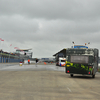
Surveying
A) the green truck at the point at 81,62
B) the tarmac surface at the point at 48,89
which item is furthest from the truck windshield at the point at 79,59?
the tarmac surface at the point at 48,89

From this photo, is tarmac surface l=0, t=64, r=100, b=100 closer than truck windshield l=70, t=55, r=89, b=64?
Yes

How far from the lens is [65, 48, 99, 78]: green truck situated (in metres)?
18.6

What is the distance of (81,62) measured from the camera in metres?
19.1

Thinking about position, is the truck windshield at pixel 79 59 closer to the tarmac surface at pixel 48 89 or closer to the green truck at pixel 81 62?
the green truck at pixel 81 62

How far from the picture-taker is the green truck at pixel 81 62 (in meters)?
18.6

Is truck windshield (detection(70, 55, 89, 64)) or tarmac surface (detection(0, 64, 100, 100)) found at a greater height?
truck windshield (detection(70, 55, 89, 64))

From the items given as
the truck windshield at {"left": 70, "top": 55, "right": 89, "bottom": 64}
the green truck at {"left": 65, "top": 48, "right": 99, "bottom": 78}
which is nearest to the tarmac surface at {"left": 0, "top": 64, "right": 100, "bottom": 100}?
the green truck at {"left": 65, "top": 48, "right": 99, "bottom": 78}

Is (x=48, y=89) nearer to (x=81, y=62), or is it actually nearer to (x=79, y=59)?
(x=81, y=62)

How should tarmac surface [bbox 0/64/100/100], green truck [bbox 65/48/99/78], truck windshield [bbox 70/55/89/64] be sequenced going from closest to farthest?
tarmac surface [bbox 0/64/100/100]
green truck [bbox 65/48/99/78]
truck windshield [bbox 70/55/89/64]

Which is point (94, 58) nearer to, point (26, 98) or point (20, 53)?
point (26, 98)

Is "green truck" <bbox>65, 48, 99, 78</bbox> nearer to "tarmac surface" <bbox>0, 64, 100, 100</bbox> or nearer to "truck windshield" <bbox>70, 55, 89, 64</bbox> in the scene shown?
"truck windshield" <bbox>70, 55, 89, 64</bbox>

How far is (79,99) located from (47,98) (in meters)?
1.17

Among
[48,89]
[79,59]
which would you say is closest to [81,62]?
[79,59]

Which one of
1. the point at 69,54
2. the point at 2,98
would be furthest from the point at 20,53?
the point at 2,98
